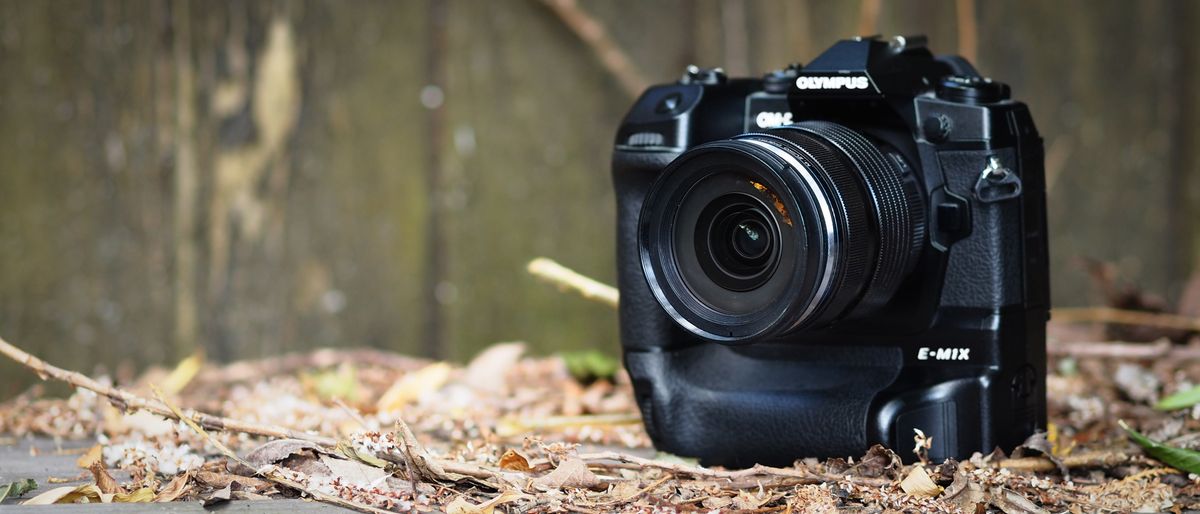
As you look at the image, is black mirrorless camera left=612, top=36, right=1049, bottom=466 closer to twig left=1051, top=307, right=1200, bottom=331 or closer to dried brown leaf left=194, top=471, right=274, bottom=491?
dried brown leaf left=194, top=471, right=274, bottom=491

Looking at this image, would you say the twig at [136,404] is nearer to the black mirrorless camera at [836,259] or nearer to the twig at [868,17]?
the black mirrorless camera at [836,259]

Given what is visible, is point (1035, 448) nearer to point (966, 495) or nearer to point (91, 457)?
point (966, 495)

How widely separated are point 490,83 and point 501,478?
883 millimetres

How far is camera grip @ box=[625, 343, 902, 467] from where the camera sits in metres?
1.24

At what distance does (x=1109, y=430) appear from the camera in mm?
1366

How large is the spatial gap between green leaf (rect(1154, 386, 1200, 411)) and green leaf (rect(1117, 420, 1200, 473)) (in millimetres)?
250

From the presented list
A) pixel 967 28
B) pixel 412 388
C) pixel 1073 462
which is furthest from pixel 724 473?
pixel 967 28

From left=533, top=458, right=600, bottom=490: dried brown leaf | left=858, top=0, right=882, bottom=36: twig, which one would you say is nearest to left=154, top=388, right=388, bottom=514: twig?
left=533, top=458, right=600, bottom=490: dried brown leaf

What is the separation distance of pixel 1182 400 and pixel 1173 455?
0.94 ft

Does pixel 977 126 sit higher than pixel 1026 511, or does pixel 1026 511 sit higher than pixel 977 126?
pixel 977 126

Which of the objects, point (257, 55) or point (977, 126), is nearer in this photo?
point (977, 126)

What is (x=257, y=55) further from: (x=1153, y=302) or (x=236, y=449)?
(x=1153, y=302)

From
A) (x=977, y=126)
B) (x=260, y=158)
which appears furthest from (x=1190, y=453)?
(x=260, y=158)

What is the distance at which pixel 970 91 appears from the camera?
4.01ft
